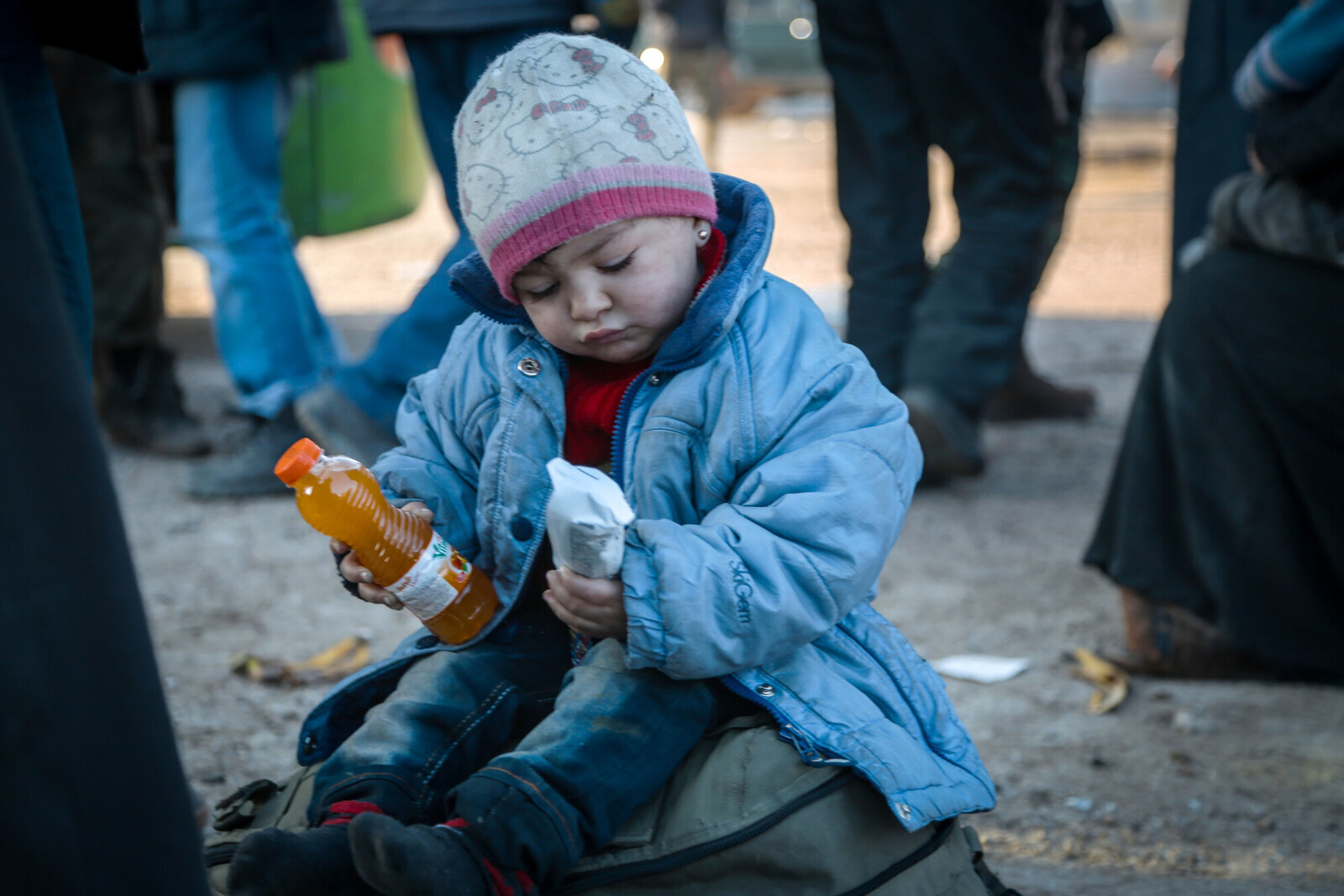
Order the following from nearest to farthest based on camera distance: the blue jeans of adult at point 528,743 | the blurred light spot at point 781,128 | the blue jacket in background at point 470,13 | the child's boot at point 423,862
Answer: the child's boot at point 423,862 < the blue jeans of adult at point 528,743 < the blue jacket in background at point 470,13 < the blurred light spot at point 781,128

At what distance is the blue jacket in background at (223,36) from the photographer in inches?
140

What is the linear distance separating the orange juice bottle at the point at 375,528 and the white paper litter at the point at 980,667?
4.46 feet

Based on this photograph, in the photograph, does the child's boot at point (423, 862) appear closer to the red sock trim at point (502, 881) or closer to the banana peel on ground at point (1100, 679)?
the red sock trim at point (502, 881)

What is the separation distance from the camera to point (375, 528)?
60.4 inches

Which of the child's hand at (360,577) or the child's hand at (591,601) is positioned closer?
the child's hand at (591,601)

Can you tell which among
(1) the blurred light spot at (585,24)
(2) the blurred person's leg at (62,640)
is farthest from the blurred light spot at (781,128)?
(2) the blurred person's leg at (62,640)

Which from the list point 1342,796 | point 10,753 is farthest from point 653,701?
point 1342,796

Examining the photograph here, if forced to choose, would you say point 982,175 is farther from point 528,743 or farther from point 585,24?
point 528,743

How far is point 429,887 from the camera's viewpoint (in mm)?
1250

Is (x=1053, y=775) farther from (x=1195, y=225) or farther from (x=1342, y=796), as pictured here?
(x=1195, y=225)

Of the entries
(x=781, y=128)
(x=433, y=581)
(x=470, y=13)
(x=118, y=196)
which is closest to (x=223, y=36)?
(x=470, y=13)

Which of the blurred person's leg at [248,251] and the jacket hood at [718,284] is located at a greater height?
the jacket hood at [718,284]

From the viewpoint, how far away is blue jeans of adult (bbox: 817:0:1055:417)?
3494 mm

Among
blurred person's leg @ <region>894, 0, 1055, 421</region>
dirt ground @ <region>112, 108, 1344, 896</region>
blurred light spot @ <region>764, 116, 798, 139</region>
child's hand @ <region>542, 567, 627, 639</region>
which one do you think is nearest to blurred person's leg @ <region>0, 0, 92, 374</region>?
child's hand @ <region>542, 567, 627, 639</region>
